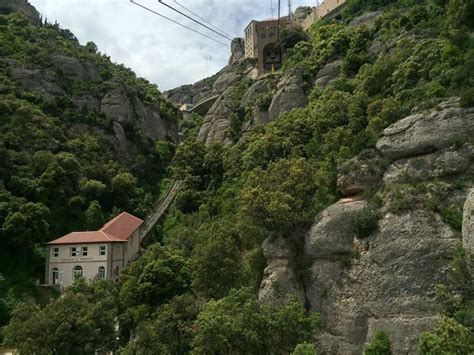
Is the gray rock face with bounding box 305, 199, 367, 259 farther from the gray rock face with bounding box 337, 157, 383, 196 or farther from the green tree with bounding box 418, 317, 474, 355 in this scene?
the green tree with bounding box 418, 317, 474, 355

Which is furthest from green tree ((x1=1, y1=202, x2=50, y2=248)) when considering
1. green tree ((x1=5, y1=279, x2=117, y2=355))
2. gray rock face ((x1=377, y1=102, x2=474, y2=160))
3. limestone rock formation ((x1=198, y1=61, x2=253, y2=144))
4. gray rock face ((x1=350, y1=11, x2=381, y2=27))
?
gray rock face ((x1=350, y1=11, x2=381, y2=27))

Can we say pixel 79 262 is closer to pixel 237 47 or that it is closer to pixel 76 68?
pixel 76 68

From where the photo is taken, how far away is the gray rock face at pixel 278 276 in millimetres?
31859

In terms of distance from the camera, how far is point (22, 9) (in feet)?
389

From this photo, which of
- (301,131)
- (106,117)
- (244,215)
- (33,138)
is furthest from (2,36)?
(244,215)

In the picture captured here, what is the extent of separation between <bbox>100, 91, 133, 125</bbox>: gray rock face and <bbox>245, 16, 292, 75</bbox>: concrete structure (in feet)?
81.7

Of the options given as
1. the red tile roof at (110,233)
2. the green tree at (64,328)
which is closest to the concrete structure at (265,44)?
the red tile roof at (110,233)

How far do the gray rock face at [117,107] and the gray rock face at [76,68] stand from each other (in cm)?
688

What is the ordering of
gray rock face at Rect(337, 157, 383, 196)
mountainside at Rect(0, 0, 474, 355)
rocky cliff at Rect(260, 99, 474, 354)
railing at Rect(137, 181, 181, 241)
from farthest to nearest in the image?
railing at Rect(137, 181, 181, 241), gray rock face at Rect(337, 157, 383, 196), rocky cliff at Rect(260, 99, 474, 354), mountainside at Rect(0, 0, 474, 355)

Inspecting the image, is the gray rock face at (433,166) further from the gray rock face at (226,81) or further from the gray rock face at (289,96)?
the gray rock face at (226,81)

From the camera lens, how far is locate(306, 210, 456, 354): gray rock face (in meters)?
26.9

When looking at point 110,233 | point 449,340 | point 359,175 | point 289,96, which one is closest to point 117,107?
point 289,96

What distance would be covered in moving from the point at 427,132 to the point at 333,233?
8.91 meters

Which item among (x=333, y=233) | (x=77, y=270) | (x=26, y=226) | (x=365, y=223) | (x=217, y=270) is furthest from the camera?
(x=77, y=270)
